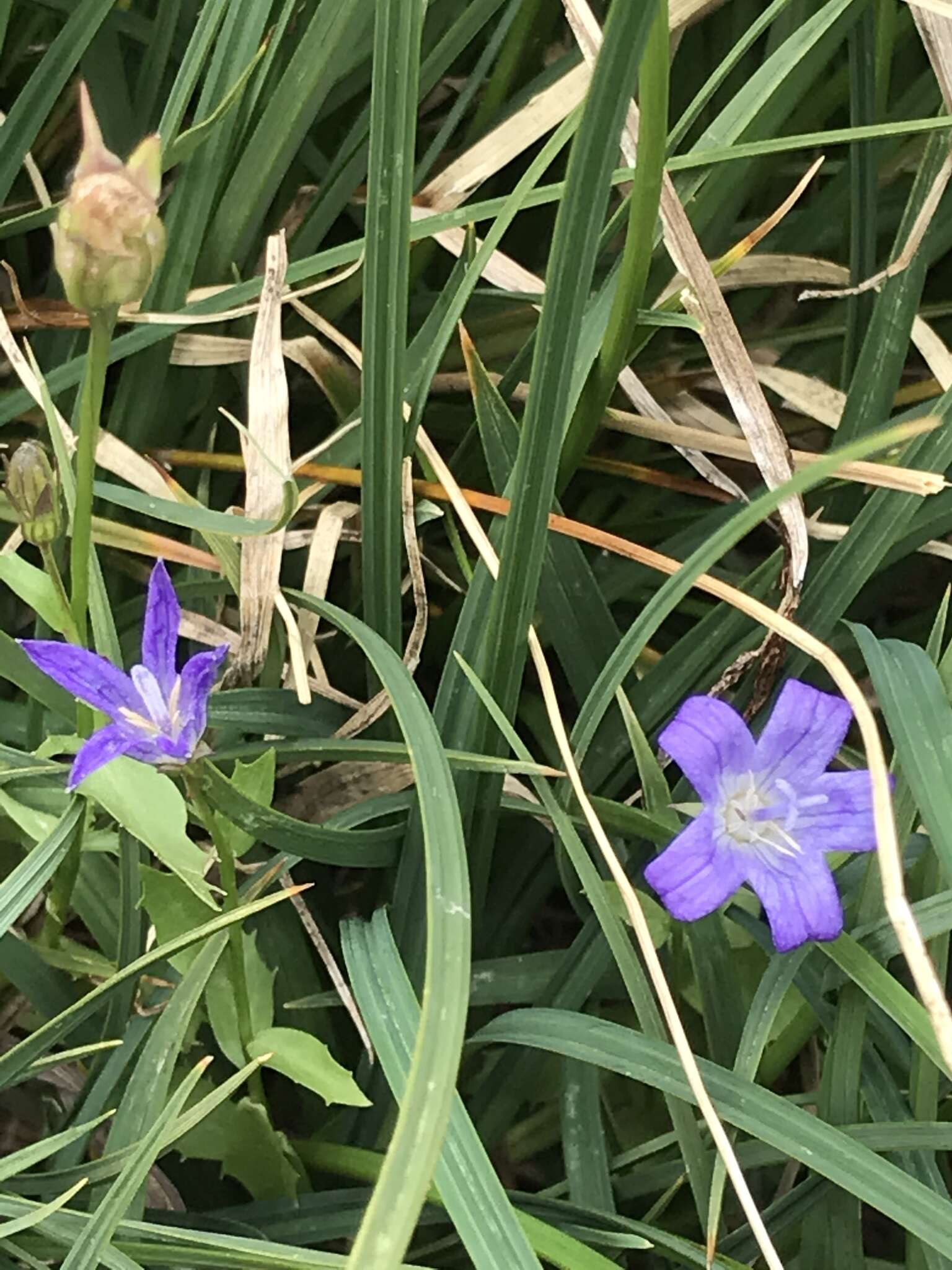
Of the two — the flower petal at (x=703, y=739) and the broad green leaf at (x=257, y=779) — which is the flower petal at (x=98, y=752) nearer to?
the broad green leaf at (x=257, y=779)

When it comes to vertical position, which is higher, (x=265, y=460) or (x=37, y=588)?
(x=265, y=460)

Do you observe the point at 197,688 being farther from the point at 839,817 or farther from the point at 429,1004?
the point at 839,817

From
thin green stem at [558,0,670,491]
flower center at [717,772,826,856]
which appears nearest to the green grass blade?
thin green stem at [558,0,670,491]

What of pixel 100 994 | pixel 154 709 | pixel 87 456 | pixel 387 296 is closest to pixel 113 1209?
pixel 100 994

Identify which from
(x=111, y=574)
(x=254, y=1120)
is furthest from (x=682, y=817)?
(x=111, y=574)

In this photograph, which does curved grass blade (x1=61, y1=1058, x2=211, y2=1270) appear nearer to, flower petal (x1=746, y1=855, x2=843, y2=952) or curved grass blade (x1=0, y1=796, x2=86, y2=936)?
curved grass blade (x1=0, y1=796, x2=86, y2=936)

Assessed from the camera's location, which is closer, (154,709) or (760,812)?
(154,709)
